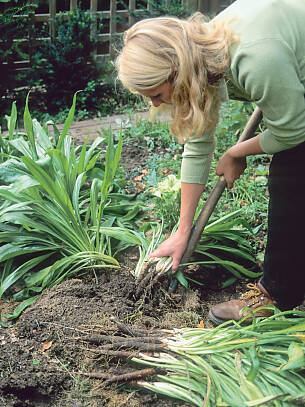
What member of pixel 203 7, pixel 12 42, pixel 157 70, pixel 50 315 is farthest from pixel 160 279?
pixel 203 7

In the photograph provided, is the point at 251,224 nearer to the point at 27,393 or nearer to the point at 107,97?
the point at 27,393

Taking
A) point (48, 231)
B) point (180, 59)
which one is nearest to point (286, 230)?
point (180, 59)

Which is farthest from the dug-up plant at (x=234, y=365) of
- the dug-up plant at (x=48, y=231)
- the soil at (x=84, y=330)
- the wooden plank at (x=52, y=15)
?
the wooden plank at (x=52, y=15)

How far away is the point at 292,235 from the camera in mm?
2143

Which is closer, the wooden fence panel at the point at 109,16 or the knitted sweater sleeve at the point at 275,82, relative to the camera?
the knitted sweater sleeve at the point at 275,82

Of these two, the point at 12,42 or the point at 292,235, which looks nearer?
the point at 292,235

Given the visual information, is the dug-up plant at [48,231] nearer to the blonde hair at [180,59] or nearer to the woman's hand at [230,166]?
the woman's hand at [230,166]

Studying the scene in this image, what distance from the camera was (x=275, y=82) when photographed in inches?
66.6

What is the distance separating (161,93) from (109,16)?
15.2 ft

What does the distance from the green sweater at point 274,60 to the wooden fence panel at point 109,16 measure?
3.60 metres

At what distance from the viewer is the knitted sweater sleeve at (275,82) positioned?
167 cm

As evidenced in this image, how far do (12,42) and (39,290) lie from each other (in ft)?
11.3

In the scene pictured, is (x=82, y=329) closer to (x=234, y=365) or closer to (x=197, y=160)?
(x=234, y=365)

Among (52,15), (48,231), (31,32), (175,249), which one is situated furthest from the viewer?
(52,15)
